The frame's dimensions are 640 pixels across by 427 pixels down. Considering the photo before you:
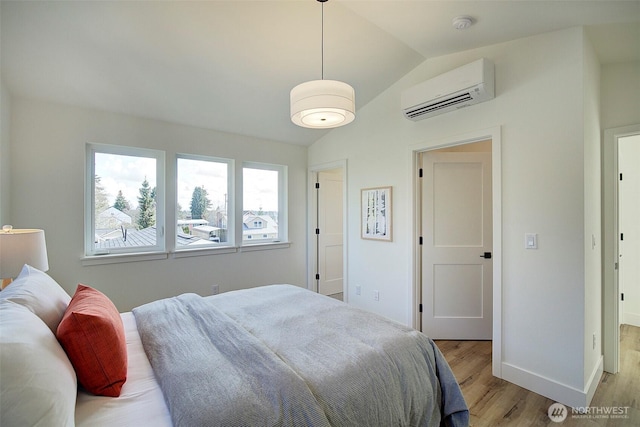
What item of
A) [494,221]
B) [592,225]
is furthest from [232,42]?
[592,225]

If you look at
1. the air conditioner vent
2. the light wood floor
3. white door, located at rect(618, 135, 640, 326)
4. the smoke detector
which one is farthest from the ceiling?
the light wood floor

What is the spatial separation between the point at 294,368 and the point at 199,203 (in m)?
2.82

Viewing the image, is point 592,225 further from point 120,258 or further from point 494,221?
point 120,258

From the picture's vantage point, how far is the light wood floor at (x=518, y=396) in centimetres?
189

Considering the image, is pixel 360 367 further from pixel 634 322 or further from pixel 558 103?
pixel 634 322

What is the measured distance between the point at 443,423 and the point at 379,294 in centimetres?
183

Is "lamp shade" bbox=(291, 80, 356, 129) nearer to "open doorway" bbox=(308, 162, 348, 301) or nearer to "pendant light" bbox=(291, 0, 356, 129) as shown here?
"pendant light" bbox=(291, 0, 356, 129)

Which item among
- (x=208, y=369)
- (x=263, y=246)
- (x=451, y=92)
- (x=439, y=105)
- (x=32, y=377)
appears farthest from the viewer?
(x=263, y=246)

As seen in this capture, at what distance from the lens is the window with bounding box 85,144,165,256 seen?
292 centimetres

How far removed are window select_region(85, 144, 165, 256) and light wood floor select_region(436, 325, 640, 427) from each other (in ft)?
10.6

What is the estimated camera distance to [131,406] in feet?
3.48

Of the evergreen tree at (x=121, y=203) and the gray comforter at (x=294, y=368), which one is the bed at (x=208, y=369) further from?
the evergreen tree at (x=121, y=203)

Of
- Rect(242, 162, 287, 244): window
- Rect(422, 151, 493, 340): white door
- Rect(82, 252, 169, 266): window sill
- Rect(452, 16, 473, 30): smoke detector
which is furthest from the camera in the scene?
Rect(242, 162, 287, 244): window

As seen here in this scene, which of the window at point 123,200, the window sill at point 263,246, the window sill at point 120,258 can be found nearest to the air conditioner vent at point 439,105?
the window sill at point 263,246
